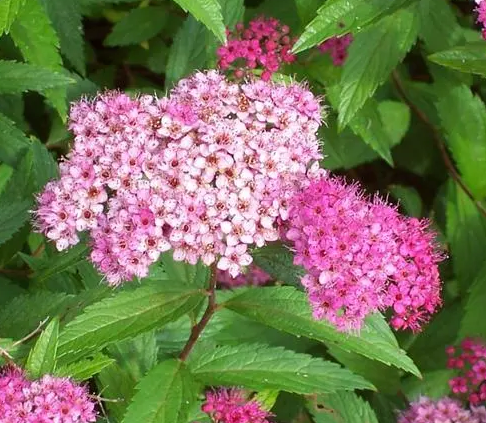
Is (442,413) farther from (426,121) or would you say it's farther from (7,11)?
(7,11)

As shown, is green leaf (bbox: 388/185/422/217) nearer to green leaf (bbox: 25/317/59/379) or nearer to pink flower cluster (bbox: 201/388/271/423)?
pink flower cluster (bbox: 201/388/271/423)

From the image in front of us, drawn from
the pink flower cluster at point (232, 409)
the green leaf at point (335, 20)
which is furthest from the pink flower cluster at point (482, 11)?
the pink flower cluster at point (232, 409)

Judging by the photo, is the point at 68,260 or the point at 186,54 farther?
the point at 186,54

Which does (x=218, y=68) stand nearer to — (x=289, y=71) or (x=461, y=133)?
(x=289, y=71)

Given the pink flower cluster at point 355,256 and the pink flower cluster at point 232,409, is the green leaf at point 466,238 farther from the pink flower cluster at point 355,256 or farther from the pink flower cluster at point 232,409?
the pink flower cluster at point 232,409

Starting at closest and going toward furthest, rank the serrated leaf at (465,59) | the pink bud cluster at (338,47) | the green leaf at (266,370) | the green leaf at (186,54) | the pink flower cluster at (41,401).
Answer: the pink flower cluster at (41,401), the green leaf at (266,370), the serrated leaf at (465,59), the green leaf at (186,54), the pink bud cluster at (338,47)

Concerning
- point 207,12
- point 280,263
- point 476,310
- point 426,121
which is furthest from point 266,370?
point 426,121

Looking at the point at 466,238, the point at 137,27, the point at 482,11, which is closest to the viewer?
the point at 482,11
